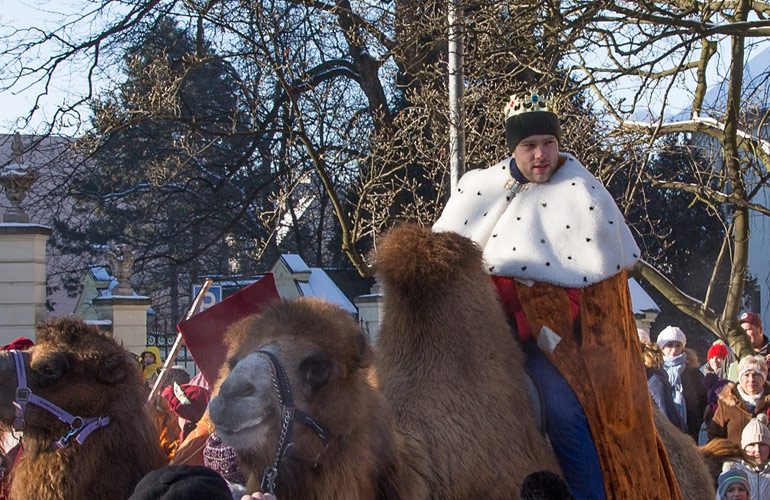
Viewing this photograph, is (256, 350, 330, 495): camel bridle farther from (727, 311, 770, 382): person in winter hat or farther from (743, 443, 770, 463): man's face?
(727, 311, 770, 382): person in winter hat

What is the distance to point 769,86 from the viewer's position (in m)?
9.09

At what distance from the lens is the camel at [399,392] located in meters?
2.61

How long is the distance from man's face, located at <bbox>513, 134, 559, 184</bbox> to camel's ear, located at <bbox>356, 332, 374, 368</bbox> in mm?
1240

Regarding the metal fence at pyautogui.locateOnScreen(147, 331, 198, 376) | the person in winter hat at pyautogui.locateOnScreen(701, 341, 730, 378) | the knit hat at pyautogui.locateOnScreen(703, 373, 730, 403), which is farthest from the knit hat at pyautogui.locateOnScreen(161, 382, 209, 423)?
the metal fence at pyautogui.locateOnScreen(147, 331, 198, 376)

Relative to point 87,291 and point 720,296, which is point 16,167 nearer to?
point 87,291

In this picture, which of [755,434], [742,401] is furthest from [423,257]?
[742,401]

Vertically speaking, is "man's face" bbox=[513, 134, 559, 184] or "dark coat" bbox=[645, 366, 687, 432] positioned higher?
"man's face" bbox=[513, 134, 559, 184]

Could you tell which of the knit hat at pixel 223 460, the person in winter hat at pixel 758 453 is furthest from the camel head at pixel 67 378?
the person in winter hat at pixel 758 453

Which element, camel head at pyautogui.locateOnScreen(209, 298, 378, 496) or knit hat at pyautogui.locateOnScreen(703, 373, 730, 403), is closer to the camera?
camel head at pyautogui.locateOnScreen(209, 298, 378, 496)

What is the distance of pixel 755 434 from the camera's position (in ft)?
22.2

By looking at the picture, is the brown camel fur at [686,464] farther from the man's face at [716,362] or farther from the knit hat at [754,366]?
the man's face at [716,362]

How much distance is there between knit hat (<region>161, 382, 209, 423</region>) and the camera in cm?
547

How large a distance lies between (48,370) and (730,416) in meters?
5.58

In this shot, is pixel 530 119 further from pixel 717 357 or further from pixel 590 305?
pixel 717 357
